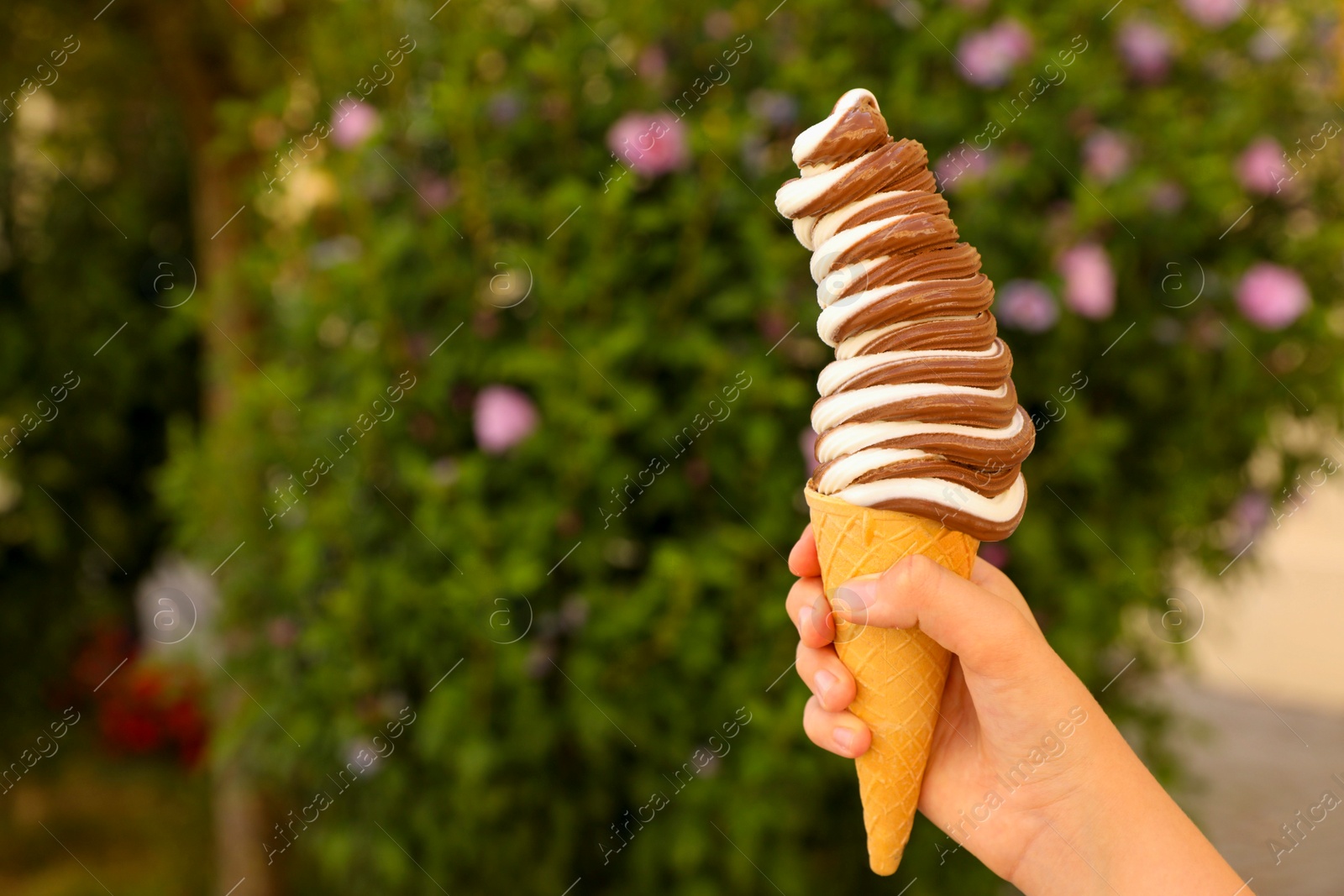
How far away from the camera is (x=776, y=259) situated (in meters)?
2.40

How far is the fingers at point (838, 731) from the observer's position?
1.52 meters

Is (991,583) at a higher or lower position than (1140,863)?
higher

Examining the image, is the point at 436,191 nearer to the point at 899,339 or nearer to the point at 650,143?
the point at 650,143

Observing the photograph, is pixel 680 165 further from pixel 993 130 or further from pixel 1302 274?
pixel 1302 274

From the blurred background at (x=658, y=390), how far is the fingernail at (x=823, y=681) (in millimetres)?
836

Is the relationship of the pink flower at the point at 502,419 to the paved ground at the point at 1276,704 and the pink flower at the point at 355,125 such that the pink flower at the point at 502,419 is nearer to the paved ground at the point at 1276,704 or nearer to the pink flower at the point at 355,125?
the pink flower at the point at 355,125

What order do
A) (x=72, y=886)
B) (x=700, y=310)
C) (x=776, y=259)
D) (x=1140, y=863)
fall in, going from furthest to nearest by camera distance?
(x=72, y=886) < (x=700, y=310) < (x=776, y=259) < (x=1140, y=863)

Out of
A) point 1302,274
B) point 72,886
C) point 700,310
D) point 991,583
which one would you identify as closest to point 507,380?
point 700,310

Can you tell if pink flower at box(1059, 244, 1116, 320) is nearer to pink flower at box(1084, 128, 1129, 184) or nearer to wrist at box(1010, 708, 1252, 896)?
pink flower at box(1084, 128, 1129, 184)

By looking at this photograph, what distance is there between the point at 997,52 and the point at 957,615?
1676 mm

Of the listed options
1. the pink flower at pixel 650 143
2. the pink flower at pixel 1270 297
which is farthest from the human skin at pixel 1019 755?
the pink flower at pixel 1270 297

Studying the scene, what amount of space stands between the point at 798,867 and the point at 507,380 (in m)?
1.34

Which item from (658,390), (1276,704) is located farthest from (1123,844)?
(1276,704)

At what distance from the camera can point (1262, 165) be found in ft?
9.03
